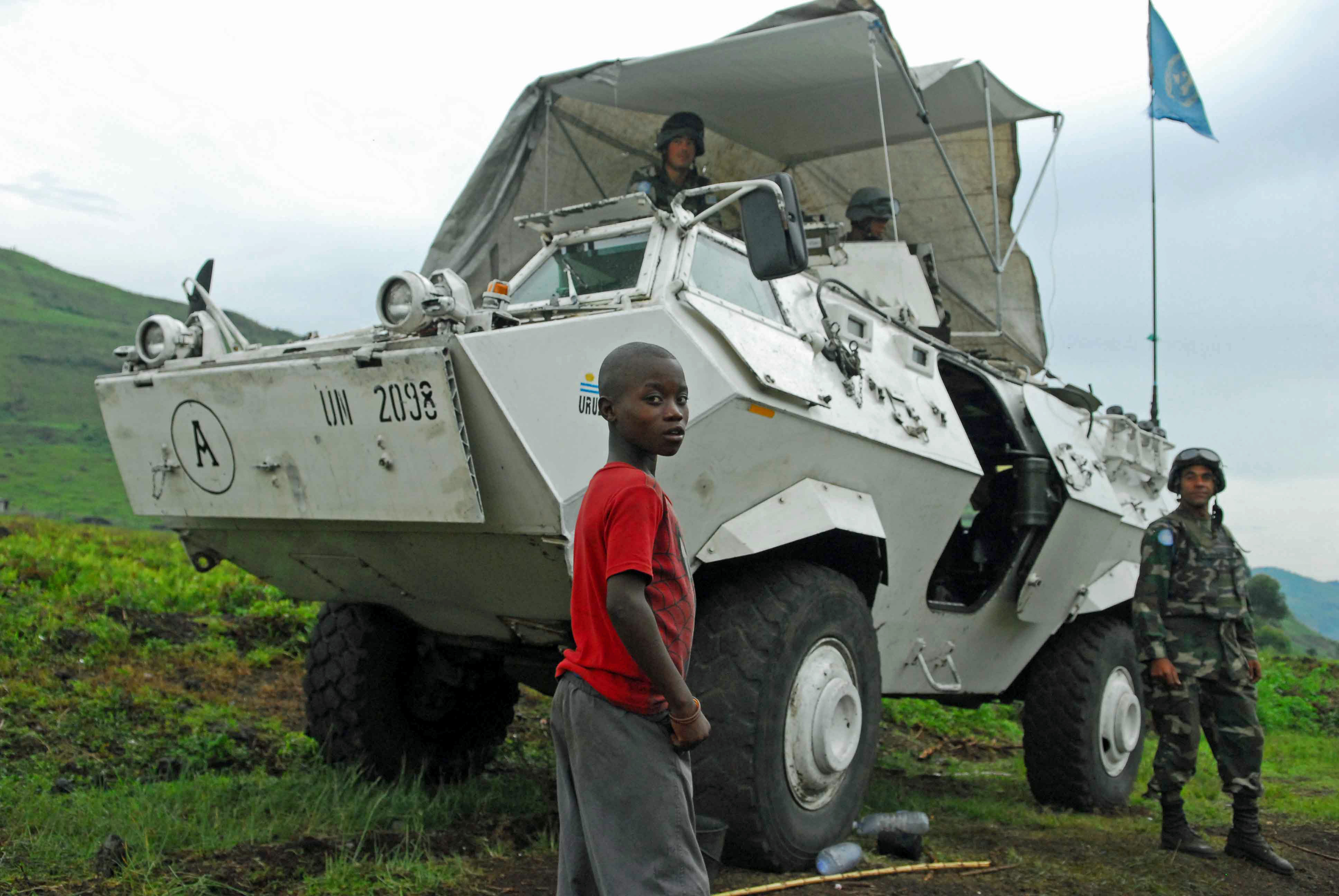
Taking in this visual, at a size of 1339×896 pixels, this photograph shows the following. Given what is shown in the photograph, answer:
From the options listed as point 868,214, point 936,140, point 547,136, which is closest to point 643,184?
point 547,136

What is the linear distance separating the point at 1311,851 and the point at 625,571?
3.95 metres

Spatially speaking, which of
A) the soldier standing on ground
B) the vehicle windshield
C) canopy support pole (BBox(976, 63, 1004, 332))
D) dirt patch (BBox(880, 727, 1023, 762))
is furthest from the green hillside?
the vehicle windshield

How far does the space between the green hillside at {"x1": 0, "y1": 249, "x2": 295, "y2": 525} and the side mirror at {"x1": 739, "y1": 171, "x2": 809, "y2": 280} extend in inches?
869

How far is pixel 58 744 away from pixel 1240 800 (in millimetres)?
4663

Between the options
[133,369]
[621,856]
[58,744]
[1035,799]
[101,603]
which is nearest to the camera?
[621,856]

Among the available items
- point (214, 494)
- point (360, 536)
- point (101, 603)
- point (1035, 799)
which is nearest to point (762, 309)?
point (360, 536)

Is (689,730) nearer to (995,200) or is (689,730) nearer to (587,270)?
(587,270)

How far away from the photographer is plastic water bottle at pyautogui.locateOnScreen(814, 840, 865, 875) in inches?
144

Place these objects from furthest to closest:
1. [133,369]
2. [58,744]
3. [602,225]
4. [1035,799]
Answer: [1035,799] < [58,744] < [602,225] < [133,369]

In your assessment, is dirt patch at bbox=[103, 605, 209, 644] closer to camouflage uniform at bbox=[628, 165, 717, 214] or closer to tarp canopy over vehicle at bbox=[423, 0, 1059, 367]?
tarp canopy over vehicle at bbox=[423, 0, 1059, 367]

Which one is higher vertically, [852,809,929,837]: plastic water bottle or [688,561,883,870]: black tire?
[688,561,883,870]: black tire

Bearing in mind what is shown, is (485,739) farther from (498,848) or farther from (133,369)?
(133,369)

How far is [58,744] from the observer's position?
4891mm

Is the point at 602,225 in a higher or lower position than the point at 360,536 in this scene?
higher
